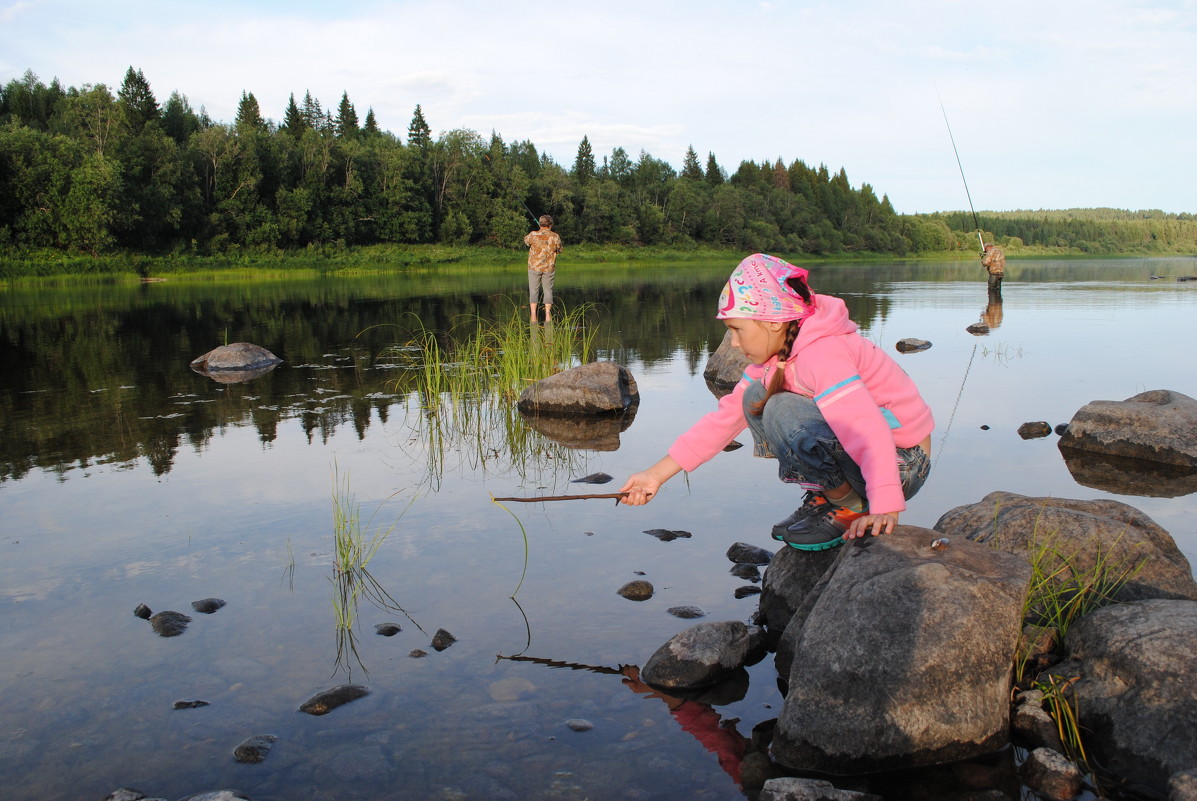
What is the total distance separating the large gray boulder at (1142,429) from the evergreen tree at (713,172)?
13457cm

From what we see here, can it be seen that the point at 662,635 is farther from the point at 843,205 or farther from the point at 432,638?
the point at 843,205

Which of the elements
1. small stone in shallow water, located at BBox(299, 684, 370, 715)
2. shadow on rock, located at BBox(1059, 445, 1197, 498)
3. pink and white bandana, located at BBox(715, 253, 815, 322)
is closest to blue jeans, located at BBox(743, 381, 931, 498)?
pink and white bandana, located at BBox(715, 253, 815, 322)

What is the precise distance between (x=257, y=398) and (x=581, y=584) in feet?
26.5

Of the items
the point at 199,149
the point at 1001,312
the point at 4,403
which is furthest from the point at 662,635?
the point at 199,149

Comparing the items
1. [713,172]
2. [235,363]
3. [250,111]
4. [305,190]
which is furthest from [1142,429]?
[713,172]

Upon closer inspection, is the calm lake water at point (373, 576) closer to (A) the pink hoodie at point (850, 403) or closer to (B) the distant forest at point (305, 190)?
(A) the pink hoodie at point (850, 403)

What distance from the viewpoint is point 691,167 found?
142m

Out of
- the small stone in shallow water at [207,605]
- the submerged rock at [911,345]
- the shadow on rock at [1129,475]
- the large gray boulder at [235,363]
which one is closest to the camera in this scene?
the small stone in shallow water at [207,605]

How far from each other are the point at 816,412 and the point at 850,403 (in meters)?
0.30

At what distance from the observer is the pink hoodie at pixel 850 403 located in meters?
3.84

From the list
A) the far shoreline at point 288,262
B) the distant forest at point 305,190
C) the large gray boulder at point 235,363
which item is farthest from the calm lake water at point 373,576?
the far shoreline at point 288,262

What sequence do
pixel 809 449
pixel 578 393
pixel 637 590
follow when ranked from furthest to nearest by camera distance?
pixel 578 393 < pixel 637 590 < pixel 809 449

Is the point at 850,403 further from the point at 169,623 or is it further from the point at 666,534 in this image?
the point at 169,623

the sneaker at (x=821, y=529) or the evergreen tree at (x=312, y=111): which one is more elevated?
the evergreen tree at (x=312, y=111)
